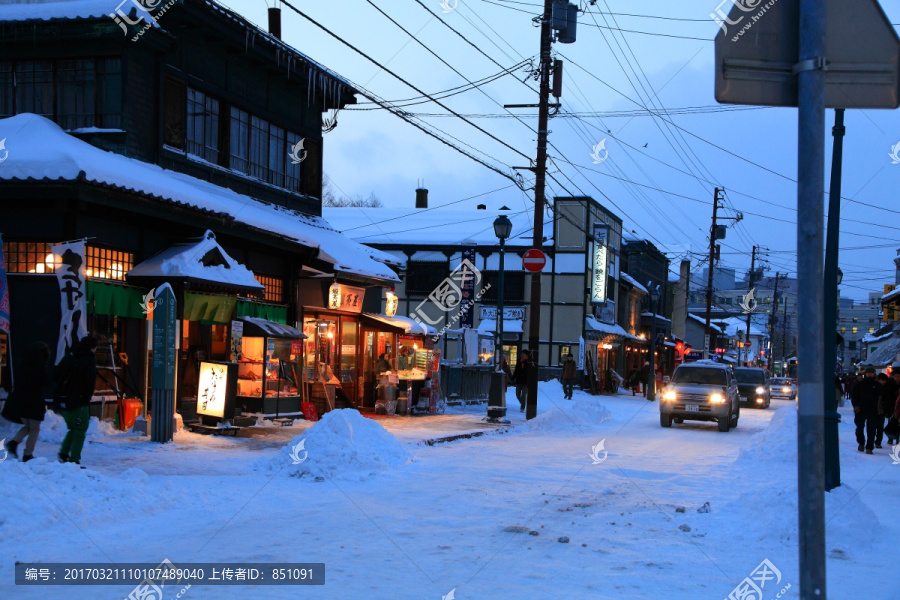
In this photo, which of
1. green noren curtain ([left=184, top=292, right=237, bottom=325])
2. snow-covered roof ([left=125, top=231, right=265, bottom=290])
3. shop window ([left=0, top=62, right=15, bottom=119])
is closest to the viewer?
snow-covered roof ([left=125, top=231, right=265, bottom=290])

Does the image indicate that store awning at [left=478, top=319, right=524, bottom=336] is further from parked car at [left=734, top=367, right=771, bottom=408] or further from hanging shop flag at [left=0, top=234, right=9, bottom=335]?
hanging shop flag at [left=0, top=234, right=9, bottom=335]

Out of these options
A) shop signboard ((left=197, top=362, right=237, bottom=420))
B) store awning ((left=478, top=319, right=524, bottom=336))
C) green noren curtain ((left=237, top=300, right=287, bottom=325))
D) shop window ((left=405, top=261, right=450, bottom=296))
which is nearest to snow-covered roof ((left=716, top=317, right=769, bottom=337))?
store awning ((left=478, top=319, right=524, bottom=336))

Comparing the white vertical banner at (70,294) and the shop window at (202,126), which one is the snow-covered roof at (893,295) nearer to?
the shop window at (202,126)

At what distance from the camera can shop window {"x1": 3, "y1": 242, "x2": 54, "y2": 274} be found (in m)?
14.4

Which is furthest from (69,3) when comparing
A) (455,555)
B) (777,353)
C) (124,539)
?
(777,353)

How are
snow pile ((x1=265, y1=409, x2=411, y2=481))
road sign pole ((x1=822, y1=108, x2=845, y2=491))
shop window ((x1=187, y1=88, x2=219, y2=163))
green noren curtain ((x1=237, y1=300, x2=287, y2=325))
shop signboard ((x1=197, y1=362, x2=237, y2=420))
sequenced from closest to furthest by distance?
road sign pole ((x1=822, y1=108, x2=845, y2=491)) < snow pile ((x1=265, y1=409, x2=411, y2=481)) < shop signboard ((x1=197, y1=362, x2=237, y2=420)) < shop window ((x1=187, y1=88, x2=219, y2=163)) < green noren curtain ((x1=237, y1=300, x2=287, y2=325))

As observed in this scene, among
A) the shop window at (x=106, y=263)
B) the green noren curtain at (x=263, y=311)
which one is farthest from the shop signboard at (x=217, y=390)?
the green noren curtain at (x=263, y=311)

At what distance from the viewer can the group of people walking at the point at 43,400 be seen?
414 inches

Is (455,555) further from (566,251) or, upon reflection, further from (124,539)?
(566,251)

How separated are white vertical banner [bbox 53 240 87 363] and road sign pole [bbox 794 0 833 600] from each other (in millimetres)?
13018

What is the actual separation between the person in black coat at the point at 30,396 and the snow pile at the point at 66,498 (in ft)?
5.71

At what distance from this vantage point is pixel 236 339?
17.3 metres

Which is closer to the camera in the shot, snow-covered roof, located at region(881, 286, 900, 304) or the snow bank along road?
the snow bank along road

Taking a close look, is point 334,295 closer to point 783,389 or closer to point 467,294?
point 467,294
